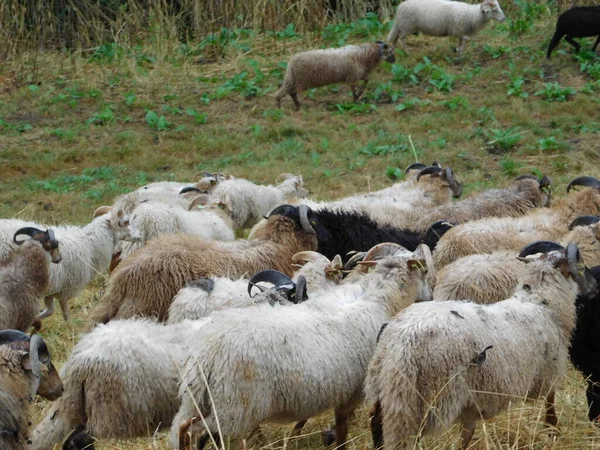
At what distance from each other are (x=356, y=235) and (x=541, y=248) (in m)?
2.52

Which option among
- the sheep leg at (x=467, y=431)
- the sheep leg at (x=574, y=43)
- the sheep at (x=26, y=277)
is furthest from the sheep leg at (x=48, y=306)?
the sheep leg at (x=574, y=43)

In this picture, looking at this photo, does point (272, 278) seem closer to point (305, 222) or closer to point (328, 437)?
point (328, 437)

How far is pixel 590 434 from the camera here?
18.8ft

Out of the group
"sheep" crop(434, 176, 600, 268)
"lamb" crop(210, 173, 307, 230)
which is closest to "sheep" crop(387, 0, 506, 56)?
"lamb" crop(210, 173, 307, 230)

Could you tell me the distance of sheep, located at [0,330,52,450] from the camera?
482cm

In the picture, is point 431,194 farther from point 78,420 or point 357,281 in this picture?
point 78,420

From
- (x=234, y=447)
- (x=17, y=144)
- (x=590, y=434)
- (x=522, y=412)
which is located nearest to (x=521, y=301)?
(x=522, y=412)

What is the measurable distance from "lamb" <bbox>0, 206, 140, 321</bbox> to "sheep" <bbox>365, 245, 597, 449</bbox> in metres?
4.15

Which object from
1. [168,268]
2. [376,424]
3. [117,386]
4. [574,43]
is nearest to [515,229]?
[168,268]

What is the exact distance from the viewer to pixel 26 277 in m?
7.51

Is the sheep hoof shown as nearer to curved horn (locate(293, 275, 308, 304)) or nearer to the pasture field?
curved horn (locate(293, 275, 308, 304))

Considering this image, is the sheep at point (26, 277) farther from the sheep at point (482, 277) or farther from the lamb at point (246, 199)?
the sheep at point (482, 277)

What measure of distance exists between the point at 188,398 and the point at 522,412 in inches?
76.7

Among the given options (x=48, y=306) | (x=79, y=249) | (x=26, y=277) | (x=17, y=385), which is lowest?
(x=48, y=306)
